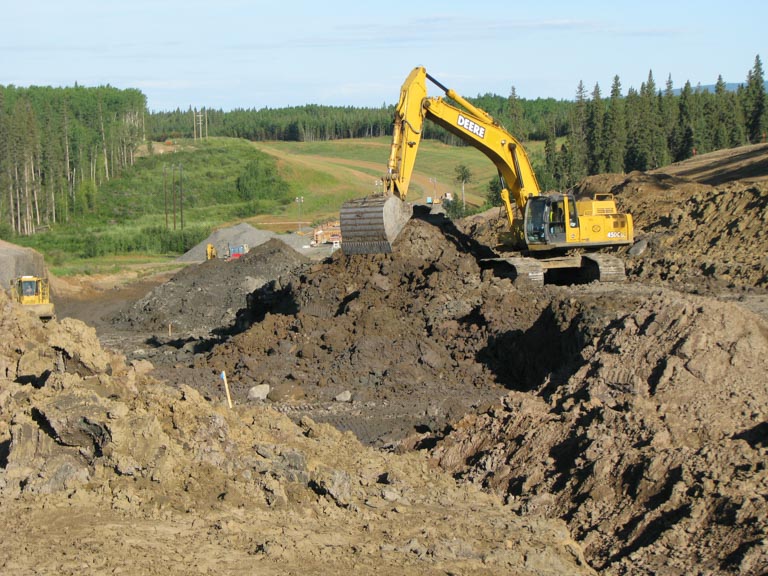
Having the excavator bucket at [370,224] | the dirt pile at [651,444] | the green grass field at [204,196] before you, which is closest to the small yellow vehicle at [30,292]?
the excavator bucket at [370,224]

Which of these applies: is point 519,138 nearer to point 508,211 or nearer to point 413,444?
point 508,211

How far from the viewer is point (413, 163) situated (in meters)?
20.1

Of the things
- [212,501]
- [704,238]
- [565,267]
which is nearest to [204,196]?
[704,238]

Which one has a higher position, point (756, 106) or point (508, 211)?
point (756, 106)

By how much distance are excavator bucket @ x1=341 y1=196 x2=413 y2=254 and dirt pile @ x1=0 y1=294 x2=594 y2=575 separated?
26.4 ft

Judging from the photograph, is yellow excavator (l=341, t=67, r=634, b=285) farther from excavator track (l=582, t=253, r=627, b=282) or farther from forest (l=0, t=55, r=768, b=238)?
forest (l=0, t=55, r=768, b=238)

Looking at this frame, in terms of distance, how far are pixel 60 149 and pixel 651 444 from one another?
7579 centimetres

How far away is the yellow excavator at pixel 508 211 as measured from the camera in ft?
64.7

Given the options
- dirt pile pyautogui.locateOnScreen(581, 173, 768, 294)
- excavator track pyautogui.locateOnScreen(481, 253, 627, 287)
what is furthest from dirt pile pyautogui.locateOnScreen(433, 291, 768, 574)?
dirt pile pyautogui.locateOnScreen(581, 173, 768, 294)

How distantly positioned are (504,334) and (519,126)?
5212 cm

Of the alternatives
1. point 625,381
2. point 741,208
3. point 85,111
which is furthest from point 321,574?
point 85,111

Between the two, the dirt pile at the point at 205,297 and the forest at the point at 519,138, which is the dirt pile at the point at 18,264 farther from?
the forest at the point at 519,138

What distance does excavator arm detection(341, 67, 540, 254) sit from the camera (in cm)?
1958

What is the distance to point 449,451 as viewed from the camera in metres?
12.0
